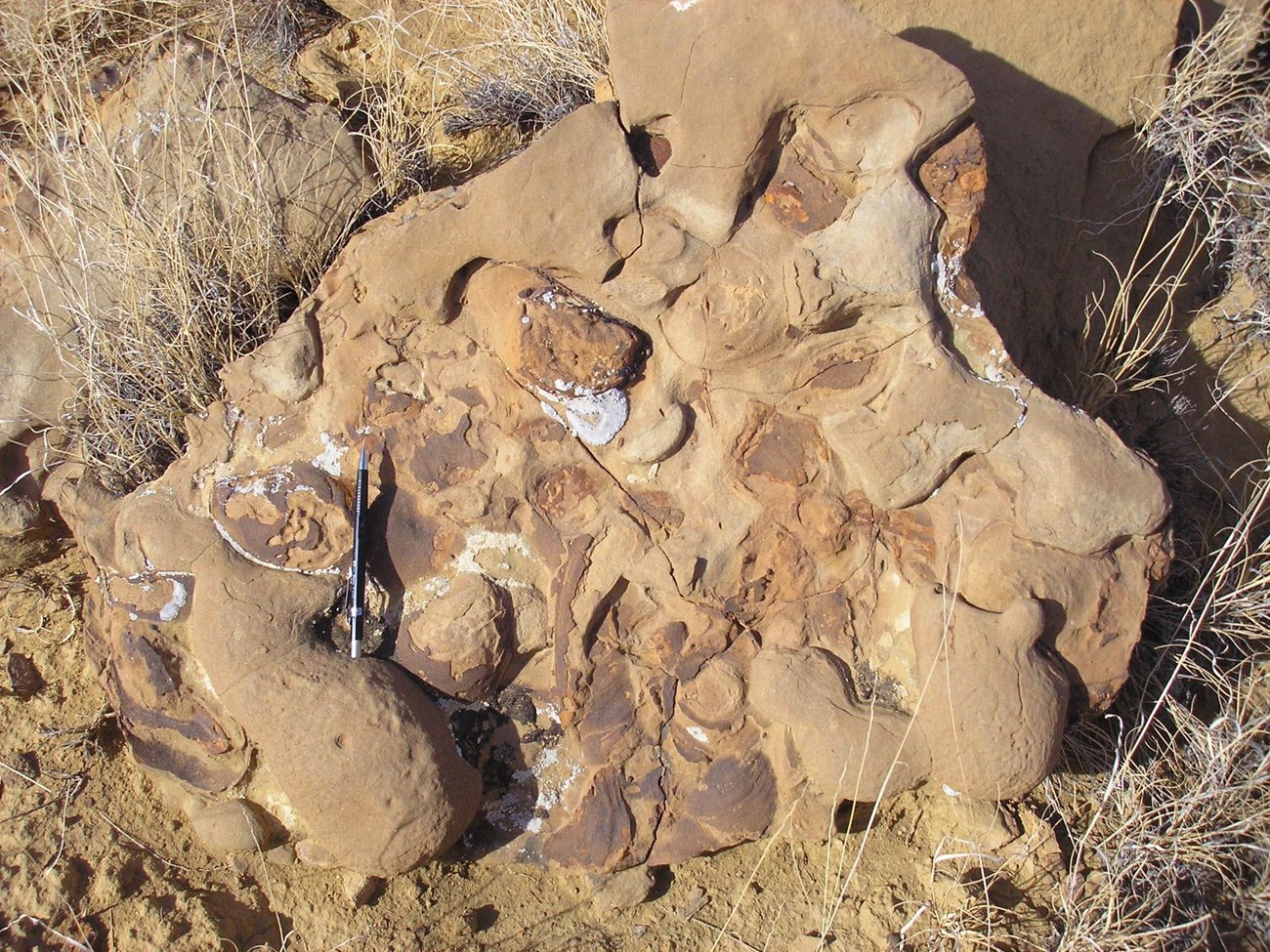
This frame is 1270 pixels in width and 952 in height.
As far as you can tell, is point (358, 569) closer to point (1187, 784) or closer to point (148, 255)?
point (148, 255)

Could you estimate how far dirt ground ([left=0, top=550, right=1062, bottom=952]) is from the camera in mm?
2486

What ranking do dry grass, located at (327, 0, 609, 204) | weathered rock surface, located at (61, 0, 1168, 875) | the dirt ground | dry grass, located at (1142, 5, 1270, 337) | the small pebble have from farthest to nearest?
1. dry grass, located at (327, 0, 609, 204)
2. dry grass, located at (1142, 5, 1270, 337)
3. the small pebble
4. the dirt ground
5. weathered rock surface, located at (61, 0, 1168, 875)

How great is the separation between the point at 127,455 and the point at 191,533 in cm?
73

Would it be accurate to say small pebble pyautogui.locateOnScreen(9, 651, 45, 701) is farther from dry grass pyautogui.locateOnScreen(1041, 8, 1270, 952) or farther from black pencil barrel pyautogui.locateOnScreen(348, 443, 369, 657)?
dry grass pyautogui.locateOnScreen(1041, 8, 1270, 952)

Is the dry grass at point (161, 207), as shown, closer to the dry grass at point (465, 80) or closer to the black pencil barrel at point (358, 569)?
the dry grass at point (465, 80)

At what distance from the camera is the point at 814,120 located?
2293 mm

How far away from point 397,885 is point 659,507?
129 cm

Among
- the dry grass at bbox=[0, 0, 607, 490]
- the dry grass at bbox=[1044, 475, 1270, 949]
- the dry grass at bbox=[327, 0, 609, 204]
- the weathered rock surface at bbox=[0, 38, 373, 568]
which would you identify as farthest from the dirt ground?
the dry grass at bbox=[327, 0, 609, 204]

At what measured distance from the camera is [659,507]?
2.44 metres

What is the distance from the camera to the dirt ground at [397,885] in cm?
249

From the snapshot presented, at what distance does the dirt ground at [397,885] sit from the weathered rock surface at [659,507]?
0.76ft

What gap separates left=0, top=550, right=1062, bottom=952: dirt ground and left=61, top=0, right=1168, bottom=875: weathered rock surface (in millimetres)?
231

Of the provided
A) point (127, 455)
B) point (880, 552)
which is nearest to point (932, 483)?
point (880, 552)

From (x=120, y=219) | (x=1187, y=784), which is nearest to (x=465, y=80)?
(x=120, y=219)
